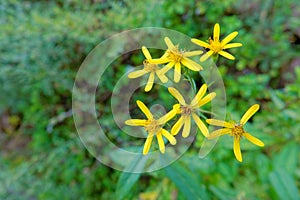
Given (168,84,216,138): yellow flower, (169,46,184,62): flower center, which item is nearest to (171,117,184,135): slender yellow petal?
(168,84,216,138): yellow flower

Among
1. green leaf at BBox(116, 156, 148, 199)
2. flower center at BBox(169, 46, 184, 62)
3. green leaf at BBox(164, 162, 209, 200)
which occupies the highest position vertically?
flower center at BBox(169, 46, 184, 62)

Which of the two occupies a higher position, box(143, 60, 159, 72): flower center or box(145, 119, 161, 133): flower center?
box(143, 60, 159, 72): flower center

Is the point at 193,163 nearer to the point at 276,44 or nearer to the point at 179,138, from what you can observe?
the point at 179,138

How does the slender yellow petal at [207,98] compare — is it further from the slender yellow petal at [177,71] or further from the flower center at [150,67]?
the flower center at [150,67]

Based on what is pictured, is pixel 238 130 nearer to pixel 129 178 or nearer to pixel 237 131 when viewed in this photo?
pixel 237 131

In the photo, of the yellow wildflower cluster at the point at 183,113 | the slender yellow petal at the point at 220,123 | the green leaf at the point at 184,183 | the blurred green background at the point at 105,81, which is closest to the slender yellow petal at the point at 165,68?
the yellow wildflower cluster at the point at 183,113

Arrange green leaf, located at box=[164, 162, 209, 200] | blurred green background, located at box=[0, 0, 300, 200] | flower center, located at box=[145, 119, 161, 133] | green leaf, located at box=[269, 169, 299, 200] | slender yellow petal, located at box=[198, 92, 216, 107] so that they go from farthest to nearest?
blurred green background, located at box=[0, 0, 300, 200] → green leaf, located at box=[269, 169, 299, 200] → green leaf, located at box=[164, 162, 209, 200] → flower center, located at box=[145, 119, 161, 133] → slender yellow petal, located at box=[198, 92, 216, 107]

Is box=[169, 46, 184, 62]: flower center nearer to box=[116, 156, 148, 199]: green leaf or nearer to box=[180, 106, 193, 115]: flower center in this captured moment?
box=[180, 106, 193, 115]: flower center

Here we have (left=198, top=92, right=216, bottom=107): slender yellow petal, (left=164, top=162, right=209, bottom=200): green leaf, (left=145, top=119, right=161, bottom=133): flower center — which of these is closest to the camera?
(left=198, top=92, right=216, bottom=107): slender yellow petal
